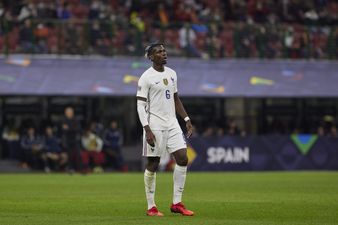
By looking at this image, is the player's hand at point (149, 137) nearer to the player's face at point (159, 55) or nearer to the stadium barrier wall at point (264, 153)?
the player's face at point (159, 55)

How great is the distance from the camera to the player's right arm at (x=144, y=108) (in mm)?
14352

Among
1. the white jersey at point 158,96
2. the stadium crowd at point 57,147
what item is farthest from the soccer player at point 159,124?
the stadium crowd at point 57,147

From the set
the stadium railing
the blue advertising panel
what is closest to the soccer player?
the stadium railing

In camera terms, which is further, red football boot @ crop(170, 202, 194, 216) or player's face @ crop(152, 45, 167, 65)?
player's face @ crop(152, 45, 167, 65)

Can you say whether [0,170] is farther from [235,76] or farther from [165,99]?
[165,99]

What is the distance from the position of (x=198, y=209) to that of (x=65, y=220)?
2.83 m

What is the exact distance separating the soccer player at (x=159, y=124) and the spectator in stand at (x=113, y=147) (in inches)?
773

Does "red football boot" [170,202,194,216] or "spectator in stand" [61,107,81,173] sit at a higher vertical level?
"red football boot" [170,202,194,216]

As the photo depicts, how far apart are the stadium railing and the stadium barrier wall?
11.1ft

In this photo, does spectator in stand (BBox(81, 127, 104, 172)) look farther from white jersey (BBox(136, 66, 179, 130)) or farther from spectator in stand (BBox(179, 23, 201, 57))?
white jersey (BBox(136, 66, 179, 130))

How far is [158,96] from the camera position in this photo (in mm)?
14609

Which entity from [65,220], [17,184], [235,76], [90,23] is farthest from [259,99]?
[65,220]

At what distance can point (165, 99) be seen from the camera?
48.1 feet

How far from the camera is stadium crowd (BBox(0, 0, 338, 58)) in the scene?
33.5m
